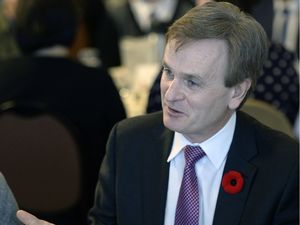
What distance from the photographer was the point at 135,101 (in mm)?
2297

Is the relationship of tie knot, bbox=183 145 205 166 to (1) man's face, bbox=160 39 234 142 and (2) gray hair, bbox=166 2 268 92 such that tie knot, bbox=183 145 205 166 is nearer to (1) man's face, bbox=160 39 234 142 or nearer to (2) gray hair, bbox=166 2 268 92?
(1) man's face, bbox=160 39 234 142

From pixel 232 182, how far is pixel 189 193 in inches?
4.2

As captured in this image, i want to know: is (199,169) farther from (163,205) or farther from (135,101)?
(135,101)

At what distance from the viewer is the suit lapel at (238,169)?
114 cm

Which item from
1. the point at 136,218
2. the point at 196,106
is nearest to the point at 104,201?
the point at 136,218

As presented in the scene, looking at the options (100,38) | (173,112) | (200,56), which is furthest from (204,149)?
(100,38)

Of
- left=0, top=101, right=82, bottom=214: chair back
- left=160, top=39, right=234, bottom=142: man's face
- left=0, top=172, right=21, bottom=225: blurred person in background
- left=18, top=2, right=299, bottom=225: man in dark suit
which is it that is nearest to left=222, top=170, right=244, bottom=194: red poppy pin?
left=18, top=2, right=299, bottom=225: man in dark suit

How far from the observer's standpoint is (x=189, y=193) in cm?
116

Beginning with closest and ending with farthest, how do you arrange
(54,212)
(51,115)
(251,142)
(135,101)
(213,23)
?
(213,23) < (251,142) < (51,115) < (54,212) < (135,101)

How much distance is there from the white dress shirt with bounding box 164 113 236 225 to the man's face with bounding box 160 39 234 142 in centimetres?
5

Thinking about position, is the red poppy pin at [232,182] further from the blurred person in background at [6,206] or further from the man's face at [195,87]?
the blurred person in background at [6,206]

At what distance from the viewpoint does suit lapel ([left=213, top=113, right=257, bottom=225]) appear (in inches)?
44.9

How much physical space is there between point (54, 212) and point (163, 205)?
2.47 feet

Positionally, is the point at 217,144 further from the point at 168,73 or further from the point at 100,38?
the point at 100,38
